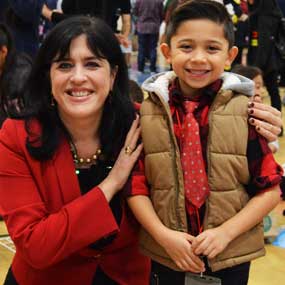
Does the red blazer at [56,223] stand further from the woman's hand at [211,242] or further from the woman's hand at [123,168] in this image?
the woman's hand at [211,242]

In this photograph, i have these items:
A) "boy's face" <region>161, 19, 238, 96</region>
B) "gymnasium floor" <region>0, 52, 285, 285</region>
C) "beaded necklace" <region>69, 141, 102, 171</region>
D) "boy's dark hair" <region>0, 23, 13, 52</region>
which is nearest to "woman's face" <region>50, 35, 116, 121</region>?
"beaded necklace" <region>69, 141, 102, 171</region>

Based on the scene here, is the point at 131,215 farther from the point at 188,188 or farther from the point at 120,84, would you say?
the point at 120,84

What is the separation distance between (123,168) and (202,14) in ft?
1.54

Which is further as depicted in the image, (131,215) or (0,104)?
(0,104)

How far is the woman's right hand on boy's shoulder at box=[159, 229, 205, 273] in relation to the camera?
1.50 meters

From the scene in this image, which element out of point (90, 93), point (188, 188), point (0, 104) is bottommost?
point (0, 104)

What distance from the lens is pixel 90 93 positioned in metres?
1.62

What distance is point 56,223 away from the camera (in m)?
1.56

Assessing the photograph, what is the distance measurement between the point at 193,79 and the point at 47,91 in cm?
46

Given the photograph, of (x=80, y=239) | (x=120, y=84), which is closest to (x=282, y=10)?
(x=120, y=84)

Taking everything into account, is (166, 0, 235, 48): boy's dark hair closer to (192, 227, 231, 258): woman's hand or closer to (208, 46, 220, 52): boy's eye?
(208, 46, 220, 52): boy's eye

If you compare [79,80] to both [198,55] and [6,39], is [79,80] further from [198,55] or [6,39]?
[6,39]

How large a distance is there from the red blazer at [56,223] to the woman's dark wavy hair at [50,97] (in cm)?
4

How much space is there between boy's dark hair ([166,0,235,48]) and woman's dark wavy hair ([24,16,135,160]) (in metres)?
0.19
